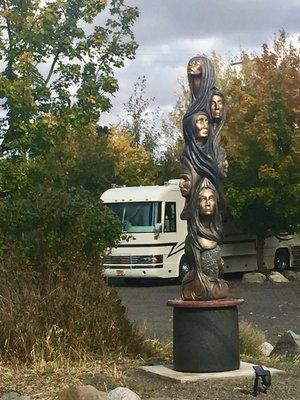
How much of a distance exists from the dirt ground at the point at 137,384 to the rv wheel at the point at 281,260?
63.1 feet

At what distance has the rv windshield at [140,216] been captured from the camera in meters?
25.2

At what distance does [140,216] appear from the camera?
2544 cm

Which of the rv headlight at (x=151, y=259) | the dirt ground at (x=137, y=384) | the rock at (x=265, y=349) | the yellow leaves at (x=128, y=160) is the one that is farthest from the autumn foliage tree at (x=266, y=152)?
the dirt ground at (x=137, y=384)

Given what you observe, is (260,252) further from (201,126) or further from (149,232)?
(201,126)

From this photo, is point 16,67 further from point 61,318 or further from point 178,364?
point 178,364

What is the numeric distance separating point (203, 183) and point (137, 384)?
2.34 meters

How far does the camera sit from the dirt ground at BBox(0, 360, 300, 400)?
28.9ft

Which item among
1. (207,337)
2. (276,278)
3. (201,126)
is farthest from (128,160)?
(207,337)

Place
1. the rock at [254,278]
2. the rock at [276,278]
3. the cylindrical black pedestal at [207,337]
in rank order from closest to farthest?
the cylindrical black pedestal at [207,337], the rock at [254,278], the rock at [276,278]

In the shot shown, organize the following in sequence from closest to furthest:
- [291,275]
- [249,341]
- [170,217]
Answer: [249,341]
[170,217]
[291,275]

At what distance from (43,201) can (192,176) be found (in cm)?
237

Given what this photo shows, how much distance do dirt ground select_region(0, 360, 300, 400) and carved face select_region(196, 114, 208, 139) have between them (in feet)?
8.86

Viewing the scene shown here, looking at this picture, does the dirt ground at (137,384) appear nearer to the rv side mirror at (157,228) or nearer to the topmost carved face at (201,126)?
the topmost carved face at (201,126)

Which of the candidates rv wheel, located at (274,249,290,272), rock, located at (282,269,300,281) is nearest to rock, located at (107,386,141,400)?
rock, located at (282,269,300,281)
